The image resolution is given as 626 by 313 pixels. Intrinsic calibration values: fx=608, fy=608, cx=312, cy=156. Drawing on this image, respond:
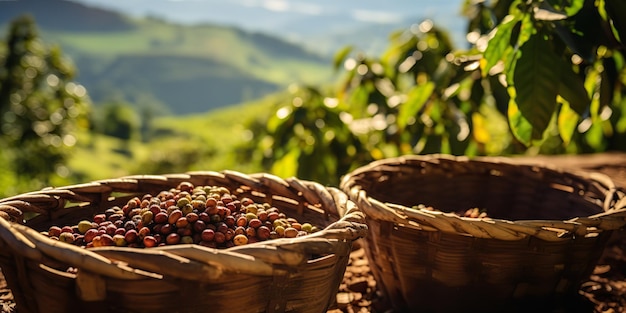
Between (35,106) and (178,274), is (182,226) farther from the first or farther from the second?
(35,106)

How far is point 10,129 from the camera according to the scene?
8.40 metres

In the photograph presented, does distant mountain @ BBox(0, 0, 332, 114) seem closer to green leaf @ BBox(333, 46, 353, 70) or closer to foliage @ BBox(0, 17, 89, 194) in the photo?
foliage @ BBox(0, 17, 89, 194)

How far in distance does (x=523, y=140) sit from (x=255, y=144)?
2292 millimetres

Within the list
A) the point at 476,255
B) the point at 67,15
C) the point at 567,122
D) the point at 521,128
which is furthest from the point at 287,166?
the point at 67,15

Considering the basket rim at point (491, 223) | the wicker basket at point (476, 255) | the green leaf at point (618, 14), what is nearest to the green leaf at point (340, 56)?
the wicker basket at point (476, 255)

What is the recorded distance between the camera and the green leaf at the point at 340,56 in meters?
3.16

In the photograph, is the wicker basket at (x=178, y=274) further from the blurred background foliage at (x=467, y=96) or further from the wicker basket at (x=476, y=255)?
the blurred background foliage at (x=467, y=96)

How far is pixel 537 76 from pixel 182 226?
97 cm

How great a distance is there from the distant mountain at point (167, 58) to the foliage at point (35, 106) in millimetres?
58026

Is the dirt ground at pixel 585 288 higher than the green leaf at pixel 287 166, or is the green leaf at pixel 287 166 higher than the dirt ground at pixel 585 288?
the green leaf at pixel 287 166

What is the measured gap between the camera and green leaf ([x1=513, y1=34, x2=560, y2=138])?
5.18 feet

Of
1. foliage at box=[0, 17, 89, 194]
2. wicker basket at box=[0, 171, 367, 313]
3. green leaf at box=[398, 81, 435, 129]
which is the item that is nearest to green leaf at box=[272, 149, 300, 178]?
green leaf at box=[398, 81, 435, 129]

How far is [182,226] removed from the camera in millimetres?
1322

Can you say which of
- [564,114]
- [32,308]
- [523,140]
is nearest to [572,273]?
[523,140]
